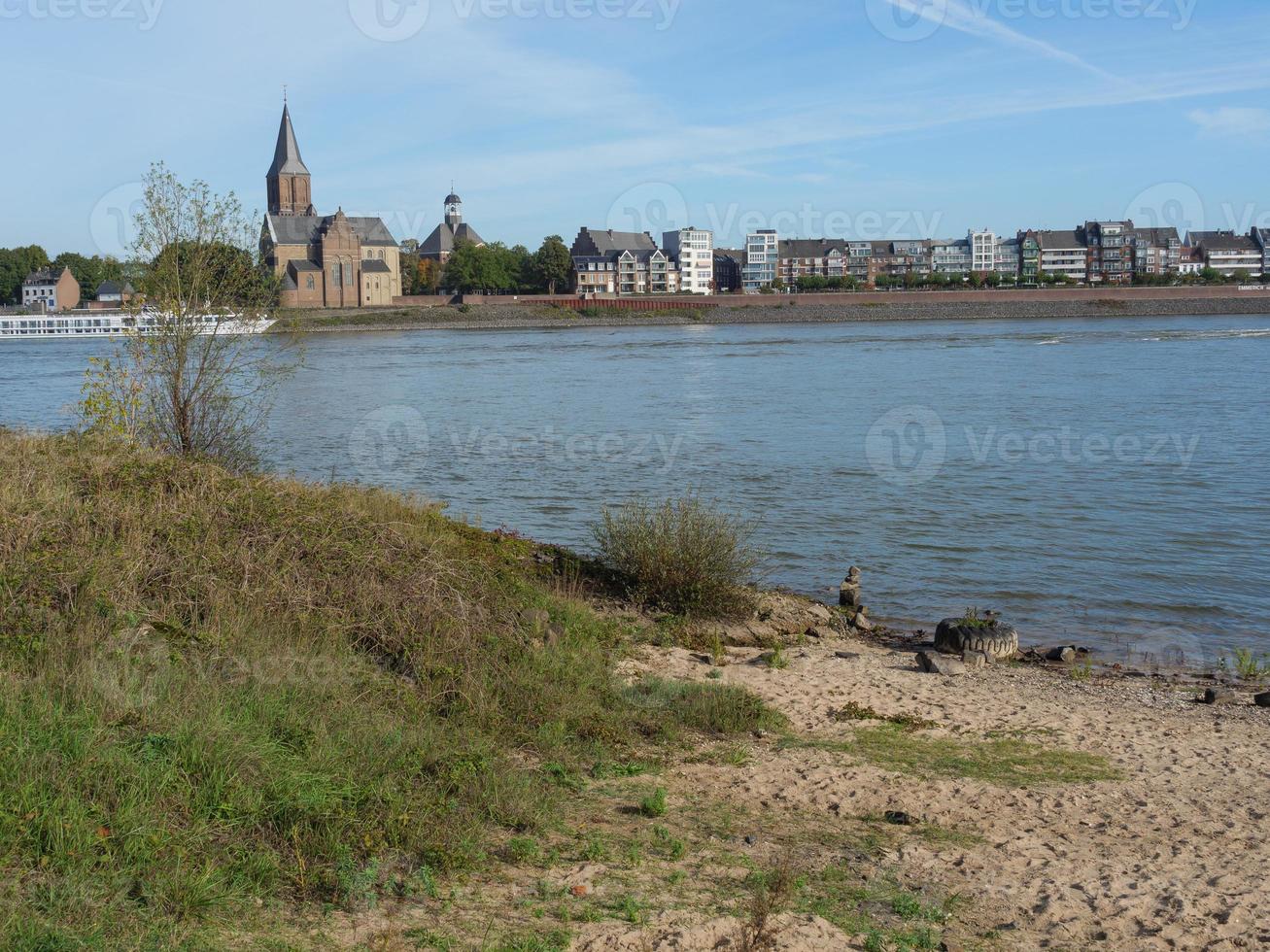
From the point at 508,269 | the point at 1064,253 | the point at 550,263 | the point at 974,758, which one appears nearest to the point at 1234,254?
the point at 1064,253

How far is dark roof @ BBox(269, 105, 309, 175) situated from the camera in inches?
5482

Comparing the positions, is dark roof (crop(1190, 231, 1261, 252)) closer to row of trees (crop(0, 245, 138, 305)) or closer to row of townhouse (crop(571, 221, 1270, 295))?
row of townhouse (crop(571, 221, 1270, 295))

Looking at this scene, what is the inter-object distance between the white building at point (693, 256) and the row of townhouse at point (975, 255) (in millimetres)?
150

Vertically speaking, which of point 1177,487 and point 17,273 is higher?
point 17,273

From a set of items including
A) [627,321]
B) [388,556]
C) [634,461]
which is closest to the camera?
[388,556]

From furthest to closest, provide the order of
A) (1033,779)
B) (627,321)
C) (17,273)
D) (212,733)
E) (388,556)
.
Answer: (17,273)
(627,321)
(388,556)
(1033,779)
(212,733)

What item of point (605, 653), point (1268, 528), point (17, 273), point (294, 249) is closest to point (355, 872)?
point (605, 653)

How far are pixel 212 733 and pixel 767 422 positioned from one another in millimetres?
28520

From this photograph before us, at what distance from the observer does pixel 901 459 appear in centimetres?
2544

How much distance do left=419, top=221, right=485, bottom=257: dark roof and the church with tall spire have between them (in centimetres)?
2342

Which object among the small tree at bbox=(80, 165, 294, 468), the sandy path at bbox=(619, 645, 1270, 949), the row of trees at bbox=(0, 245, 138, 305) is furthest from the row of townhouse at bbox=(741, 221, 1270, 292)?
the sandy path at bbox=(619, 645, 1270, 949)

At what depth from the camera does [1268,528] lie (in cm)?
1792

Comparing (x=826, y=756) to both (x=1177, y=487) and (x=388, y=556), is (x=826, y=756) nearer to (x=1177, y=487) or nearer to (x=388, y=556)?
(x=388, y=556)

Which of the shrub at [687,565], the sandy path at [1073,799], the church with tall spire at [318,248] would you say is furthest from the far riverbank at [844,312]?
the sandy path at [1073,799]
